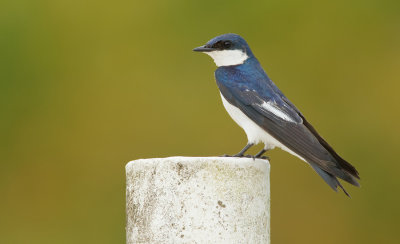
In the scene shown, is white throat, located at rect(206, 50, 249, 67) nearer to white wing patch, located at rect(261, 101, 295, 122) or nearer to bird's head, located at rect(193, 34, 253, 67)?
bird's head, located at rect(193, 34, 253, 67)

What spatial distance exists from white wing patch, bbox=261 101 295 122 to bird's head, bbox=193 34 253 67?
1.53ft

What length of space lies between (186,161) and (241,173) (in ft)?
0.75

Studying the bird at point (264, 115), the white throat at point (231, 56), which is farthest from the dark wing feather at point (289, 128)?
the white throat at point (231, 56)

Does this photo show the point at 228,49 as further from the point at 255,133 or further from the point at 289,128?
the point at 289,128

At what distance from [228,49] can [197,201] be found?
159cm

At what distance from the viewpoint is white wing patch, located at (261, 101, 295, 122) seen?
120 inches

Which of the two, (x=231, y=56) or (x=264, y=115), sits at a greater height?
(x=231, y=56)

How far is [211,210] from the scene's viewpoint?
2111 mm

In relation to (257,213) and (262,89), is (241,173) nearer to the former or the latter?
(257,213)

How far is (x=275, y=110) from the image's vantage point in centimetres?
308

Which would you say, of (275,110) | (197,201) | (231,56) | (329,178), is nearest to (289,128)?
(275,110)

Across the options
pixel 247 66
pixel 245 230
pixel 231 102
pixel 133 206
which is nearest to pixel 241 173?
pixel 245 230

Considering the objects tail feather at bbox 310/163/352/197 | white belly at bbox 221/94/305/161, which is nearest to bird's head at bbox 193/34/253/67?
white belly at bbox 221/94/305/161

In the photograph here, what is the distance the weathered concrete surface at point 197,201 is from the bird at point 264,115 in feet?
2.10
